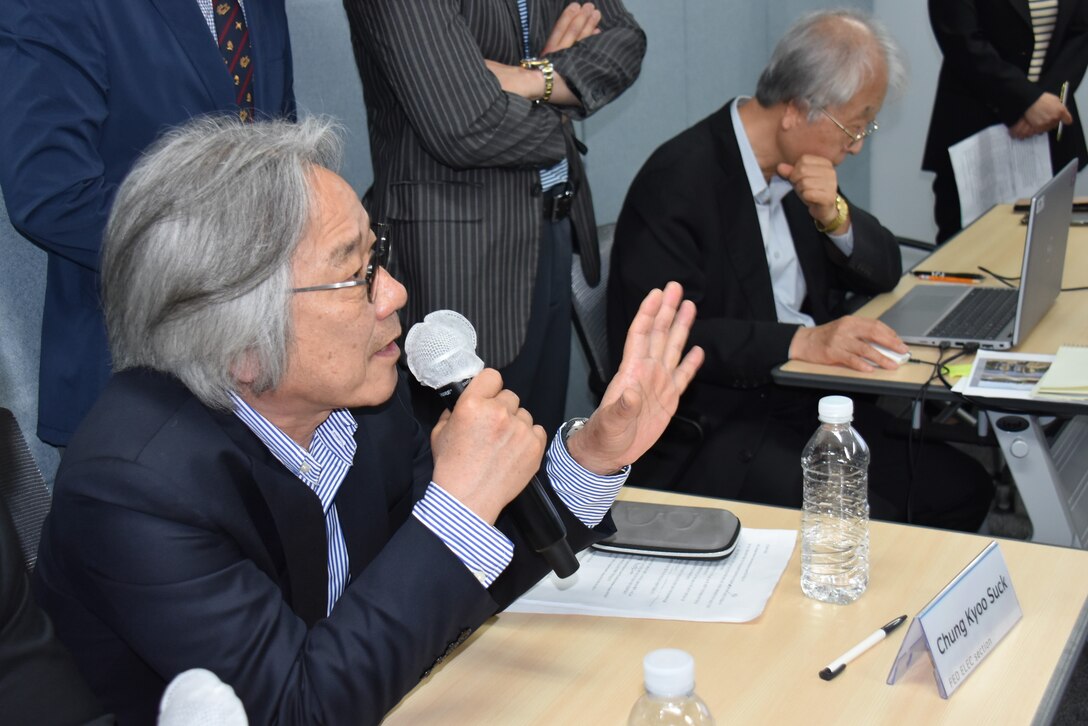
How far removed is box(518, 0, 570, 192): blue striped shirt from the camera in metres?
2.39

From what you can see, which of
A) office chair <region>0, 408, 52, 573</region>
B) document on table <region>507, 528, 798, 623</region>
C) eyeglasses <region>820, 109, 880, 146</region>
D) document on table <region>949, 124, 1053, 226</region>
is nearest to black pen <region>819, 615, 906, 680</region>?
document on table <region>507, 528, 798, 623</region>

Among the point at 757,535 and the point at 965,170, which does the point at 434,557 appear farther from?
the point at 965,170

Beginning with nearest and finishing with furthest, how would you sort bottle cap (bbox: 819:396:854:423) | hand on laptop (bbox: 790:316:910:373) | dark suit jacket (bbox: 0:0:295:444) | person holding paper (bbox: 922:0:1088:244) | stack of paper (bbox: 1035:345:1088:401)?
bottle cap (bbox: 819:396:854:423)
dark suit jacket (bbox: 0:0:295:444)
stack of paper (bbox: 1035:345:1088:401)
hand on laptop (bbox: 790:316:910:373)
person holding paper (bbox: 922:0:1088:244)

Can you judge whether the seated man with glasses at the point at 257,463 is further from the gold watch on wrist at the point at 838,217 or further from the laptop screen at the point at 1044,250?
the gold watch on wrist at the point at 838,217

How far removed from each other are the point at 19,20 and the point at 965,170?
9.20 feet

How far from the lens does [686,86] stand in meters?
4.61

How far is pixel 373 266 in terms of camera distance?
1352mm

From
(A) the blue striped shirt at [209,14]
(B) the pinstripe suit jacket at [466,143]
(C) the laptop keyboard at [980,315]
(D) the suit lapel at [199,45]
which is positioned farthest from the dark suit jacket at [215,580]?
(C) the laptop keyboard at [980,315]

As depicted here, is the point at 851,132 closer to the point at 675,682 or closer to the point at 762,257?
the point at 762,257

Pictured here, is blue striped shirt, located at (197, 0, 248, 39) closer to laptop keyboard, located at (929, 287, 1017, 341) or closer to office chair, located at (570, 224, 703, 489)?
office chair, located at (570, 224, 703, 489)

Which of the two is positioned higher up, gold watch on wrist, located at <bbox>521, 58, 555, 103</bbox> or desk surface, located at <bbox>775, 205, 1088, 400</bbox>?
gold watch on wrist, located at <bbox>521, 58, 555, 103</bbox>

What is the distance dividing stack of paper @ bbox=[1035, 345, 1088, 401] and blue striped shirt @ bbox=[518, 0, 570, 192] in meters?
1.06

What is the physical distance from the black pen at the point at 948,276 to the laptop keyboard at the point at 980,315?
155mm

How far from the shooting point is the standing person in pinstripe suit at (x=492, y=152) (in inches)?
83.6
